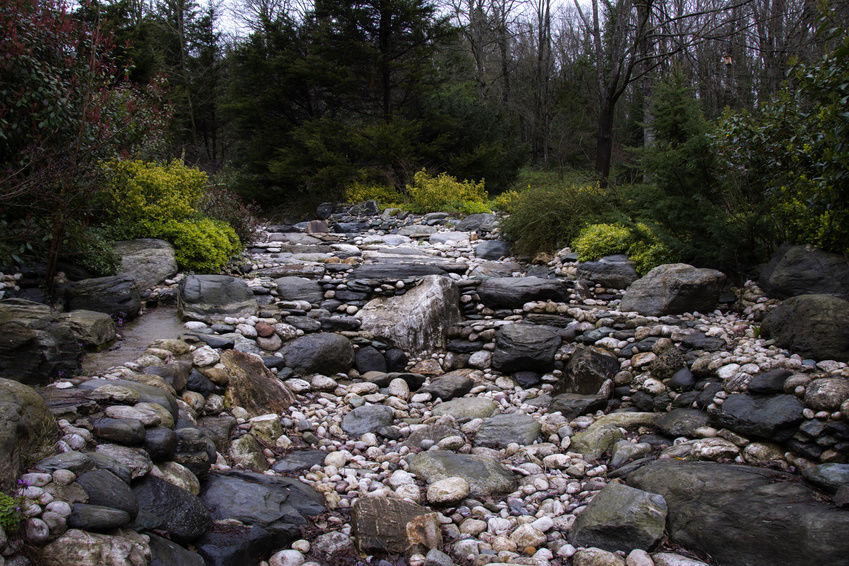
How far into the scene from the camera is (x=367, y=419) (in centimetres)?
457

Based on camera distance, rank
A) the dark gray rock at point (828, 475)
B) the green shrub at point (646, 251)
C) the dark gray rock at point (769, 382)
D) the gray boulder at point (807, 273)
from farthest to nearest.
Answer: the green shrub at point (646, 251) → the gray boulder at point (807, 273) → the dark gray rock at point (769, 382) → the dark gray rock at point (828, 475)

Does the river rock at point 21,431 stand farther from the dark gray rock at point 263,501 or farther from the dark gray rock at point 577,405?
the dark gray rock at point 577,405

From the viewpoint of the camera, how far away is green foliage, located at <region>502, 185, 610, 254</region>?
8.00 meters

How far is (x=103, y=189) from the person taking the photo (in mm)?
5227

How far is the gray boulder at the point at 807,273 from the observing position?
459cm

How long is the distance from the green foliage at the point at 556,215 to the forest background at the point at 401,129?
1.4 inches

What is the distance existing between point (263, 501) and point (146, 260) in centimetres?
407

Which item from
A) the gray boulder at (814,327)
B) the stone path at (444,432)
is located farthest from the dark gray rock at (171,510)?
the gray boulder at (814,327)

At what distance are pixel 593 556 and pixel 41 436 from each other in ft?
8.95

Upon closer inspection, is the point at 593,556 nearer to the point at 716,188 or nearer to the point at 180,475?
the point at 180,475

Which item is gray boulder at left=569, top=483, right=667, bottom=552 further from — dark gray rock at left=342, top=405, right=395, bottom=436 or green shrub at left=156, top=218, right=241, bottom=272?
green shrub at left=156, top=218, right=241, bottom=272

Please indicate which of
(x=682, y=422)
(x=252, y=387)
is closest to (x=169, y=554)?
(x=252, y=387)

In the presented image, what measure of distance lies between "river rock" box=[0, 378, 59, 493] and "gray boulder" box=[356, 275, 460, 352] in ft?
12.5

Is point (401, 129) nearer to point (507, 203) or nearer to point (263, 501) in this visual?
point (507, 203)
